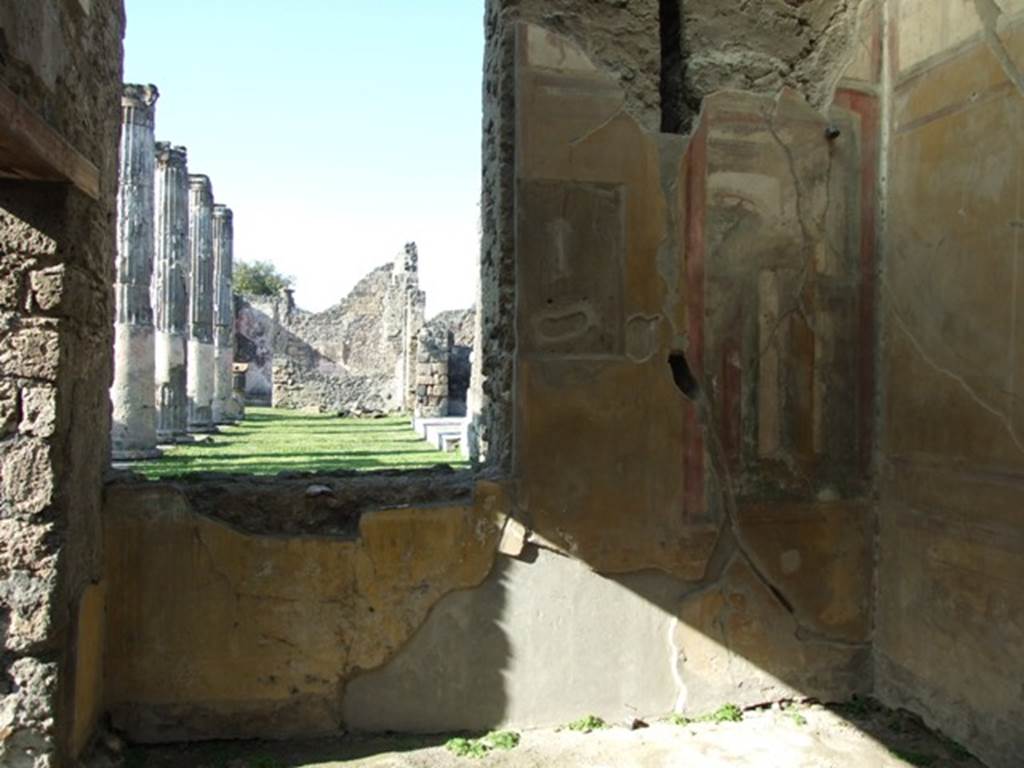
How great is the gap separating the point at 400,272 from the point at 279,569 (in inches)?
1074

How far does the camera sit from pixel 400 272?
30156 mm

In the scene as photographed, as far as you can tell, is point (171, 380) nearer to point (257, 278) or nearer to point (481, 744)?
point (481, 744)

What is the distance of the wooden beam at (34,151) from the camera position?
2273mm

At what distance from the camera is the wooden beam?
7.46 feet

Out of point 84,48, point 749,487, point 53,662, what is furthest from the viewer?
point 749,487

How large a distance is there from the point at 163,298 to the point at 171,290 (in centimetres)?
20

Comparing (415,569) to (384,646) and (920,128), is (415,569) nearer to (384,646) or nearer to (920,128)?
(384,646)

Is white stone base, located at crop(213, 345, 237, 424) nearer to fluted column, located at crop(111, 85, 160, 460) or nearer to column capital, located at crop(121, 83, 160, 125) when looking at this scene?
fluted column, located at crop(111, 85, 160, 460)

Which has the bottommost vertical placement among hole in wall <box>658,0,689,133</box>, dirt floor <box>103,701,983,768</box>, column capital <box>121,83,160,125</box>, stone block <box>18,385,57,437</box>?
dirt floor <box>103,701,983,768</box>

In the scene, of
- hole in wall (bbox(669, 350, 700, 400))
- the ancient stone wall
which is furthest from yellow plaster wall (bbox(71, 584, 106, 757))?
the ancient stone wall

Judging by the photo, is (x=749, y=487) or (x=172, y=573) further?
(x=749, y=487)

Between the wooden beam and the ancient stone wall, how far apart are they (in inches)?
126

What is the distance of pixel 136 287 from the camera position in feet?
40.9

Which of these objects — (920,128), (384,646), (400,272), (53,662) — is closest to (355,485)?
(384,646)
